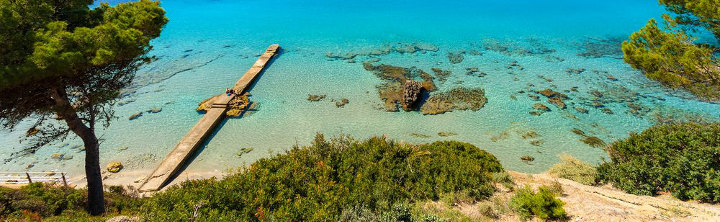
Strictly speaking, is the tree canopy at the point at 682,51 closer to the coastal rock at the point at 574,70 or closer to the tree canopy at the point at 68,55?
the coastal rock at the point at 574,70

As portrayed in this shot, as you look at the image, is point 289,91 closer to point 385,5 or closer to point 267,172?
point 267,172

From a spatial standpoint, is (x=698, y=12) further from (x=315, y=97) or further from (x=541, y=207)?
(x=315, y=97)

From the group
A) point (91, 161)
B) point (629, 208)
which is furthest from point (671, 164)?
point (91, 161)

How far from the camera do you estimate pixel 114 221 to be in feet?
23.8

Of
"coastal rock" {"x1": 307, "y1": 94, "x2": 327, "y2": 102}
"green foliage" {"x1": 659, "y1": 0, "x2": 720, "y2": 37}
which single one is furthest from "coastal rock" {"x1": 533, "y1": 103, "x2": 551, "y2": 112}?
"coastal rock" {"x1": 307, "y1": 94, "x2": 327, "y2": 102}

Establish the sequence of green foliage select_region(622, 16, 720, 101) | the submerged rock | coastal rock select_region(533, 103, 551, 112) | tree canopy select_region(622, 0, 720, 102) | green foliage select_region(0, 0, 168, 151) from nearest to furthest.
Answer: green foliage select_region(0, 0, 168, 151) → tree canopy select_region(622, 0, 720, 102) → green foliage select_region(622, 16, 720, 101) → coastal rock select_region(533, 103, 551, 112) → the submerged rock

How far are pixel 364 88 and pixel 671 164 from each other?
1425cm

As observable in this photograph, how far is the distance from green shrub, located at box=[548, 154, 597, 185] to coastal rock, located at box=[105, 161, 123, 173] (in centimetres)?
1757

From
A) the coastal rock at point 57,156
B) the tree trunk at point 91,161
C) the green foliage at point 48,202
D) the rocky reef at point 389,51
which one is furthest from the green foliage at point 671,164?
the coastal rock at point 57,156

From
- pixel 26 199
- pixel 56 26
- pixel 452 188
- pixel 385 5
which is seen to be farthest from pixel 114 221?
pixel 385 5

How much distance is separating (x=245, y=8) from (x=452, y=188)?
4781 cm

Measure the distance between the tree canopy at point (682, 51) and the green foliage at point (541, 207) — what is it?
7.03 m

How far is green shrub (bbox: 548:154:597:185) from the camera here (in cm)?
1058

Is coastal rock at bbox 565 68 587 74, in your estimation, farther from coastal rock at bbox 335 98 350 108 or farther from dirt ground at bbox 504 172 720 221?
coastal rock at bbox 335 98 350 108
